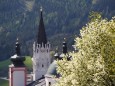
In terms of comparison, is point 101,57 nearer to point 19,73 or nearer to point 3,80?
point 19,73

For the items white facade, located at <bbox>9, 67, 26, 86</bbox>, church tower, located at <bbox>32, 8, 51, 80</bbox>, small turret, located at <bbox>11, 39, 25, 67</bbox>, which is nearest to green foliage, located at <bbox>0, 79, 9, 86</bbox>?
church tower, located at <bbox>32, 8, 51, 80</bbox>

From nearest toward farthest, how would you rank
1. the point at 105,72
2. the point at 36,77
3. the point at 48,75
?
the point at 105,72
the point at 48,75
the point at 36,77

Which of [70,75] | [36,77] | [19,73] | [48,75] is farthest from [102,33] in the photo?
[36,77]

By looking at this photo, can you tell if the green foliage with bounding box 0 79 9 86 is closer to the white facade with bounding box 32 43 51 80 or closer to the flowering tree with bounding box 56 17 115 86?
the white facade with bounding box 32 43 51 80

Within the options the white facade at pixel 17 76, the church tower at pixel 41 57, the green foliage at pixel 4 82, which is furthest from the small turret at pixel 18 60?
the green foliage at pixel 4 82

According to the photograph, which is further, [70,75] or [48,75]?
[48,75]

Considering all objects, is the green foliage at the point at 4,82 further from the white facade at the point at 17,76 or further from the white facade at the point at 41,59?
the white facade at the point at 17,76

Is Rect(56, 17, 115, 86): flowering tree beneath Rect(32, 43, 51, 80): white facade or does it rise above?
beneath

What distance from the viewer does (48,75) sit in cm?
8331

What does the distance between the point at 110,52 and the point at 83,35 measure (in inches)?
85.8

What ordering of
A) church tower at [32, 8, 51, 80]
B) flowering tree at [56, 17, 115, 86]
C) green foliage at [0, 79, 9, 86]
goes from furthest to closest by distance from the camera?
green foliage at [0, 79, 9, 86], church tower at [32, 8, 51, 80], flowering tree at [56, 17, 115, 86]

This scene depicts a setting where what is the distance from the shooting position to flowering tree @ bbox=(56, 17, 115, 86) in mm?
30094

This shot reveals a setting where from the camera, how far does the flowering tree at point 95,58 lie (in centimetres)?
3009

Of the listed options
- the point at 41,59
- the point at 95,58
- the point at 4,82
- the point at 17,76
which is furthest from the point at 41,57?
the point at 95,58
